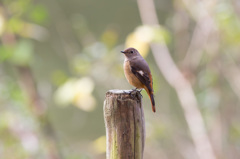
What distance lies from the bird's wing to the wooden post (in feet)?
1.85

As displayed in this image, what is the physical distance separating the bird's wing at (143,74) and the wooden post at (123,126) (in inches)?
22.2

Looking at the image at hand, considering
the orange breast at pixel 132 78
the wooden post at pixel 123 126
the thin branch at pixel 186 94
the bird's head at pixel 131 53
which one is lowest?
the wooden post at pixel 123 126

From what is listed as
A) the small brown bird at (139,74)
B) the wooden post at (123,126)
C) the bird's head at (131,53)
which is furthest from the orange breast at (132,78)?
the wooden post at (123,126)

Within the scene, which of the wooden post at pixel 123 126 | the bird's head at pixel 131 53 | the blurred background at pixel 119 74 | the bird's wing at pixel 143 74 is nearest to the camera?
the wooden post at pixel 123 126

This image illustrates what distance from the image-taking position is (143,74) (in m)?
2.66

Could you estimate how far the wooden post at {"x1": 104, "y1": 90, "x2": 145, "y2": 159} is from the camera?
2057mm

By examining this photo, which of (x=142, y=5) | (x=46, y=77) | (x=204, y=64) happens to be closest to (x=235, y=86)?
(x=204, y=64)

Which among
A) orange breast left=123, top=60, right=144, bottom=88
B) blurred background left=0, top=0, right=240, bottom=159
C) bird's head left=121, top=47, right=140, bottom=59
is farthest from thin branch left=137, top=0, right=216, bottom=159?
orange breast left=123, top=60, right=144, bottom=88

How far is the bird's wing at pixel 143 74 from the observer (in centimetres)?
266

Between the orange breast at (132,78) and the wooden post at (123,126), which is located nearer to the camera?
the wooden post at (123,126)

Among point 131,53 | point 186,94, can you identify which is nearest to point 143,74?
point 131,53

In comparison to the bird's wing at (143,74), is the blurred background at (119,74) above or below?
above

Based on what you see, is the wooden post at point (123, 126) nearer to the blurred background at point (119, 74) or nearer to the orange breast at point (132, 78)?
the orange breast at point (132, 78)

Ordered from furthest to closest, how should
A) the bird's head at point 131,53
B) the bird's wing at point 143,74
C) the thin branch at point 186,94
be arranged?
the thin branch at point 186,94, the bird's head at point 131,53, the bird's wing at point 143,74
